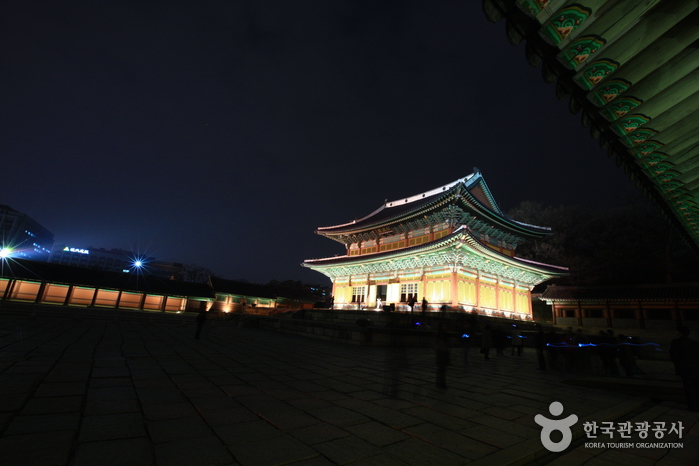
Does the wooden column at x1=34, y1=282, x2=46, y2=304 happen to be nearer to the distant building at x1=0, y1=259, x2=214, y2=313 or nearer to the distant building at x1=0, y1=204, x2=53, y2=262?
the distant building at x1=0, y1=259, x2=214, y2=313

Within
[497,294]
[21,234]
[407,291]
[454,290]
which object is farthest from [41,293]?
[21,234]

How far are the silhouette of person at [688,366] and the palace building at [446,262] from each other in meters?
12.8

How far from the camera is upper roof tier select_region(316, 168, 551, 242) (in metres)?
20.5

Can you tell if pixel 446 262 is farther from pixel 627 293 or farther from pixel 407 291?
pixel 627 293

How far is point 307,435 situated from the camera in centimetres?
272

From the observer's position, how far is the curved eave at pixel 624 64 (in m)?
2.83

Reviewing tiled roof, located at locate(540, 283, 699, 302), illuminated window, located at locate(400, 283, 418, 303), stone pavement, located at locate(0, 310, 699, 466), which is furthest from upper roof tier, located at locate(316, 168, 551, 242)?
stone pavement, located at locate(0, 310, 699, 466)

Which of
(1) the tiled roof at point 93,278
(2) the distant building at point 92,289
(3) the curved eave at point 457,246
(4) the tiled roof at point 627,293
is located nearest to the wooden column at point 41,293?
(2) the distant building at point 92,289

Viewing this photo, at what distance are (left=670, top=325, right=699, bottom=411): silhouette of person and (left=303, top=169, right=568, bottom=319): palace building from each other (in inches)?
503

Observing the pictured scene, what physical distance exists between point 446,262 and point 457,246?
183cm

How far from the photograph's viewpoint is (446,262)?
19.9 metres

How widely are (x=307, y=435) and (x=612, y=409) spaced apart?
438cm

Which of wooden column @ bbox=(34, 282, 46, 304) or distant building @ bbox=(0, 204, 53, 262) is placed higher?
distant building @ bbox=(0, 204, 53, 262)

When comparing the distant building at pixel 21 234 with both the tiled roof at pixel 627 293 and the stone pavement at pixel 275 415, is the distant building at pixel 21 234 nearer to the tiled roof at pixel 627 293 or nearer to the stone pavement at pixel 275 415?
the stone pavement at pixel 275 415
